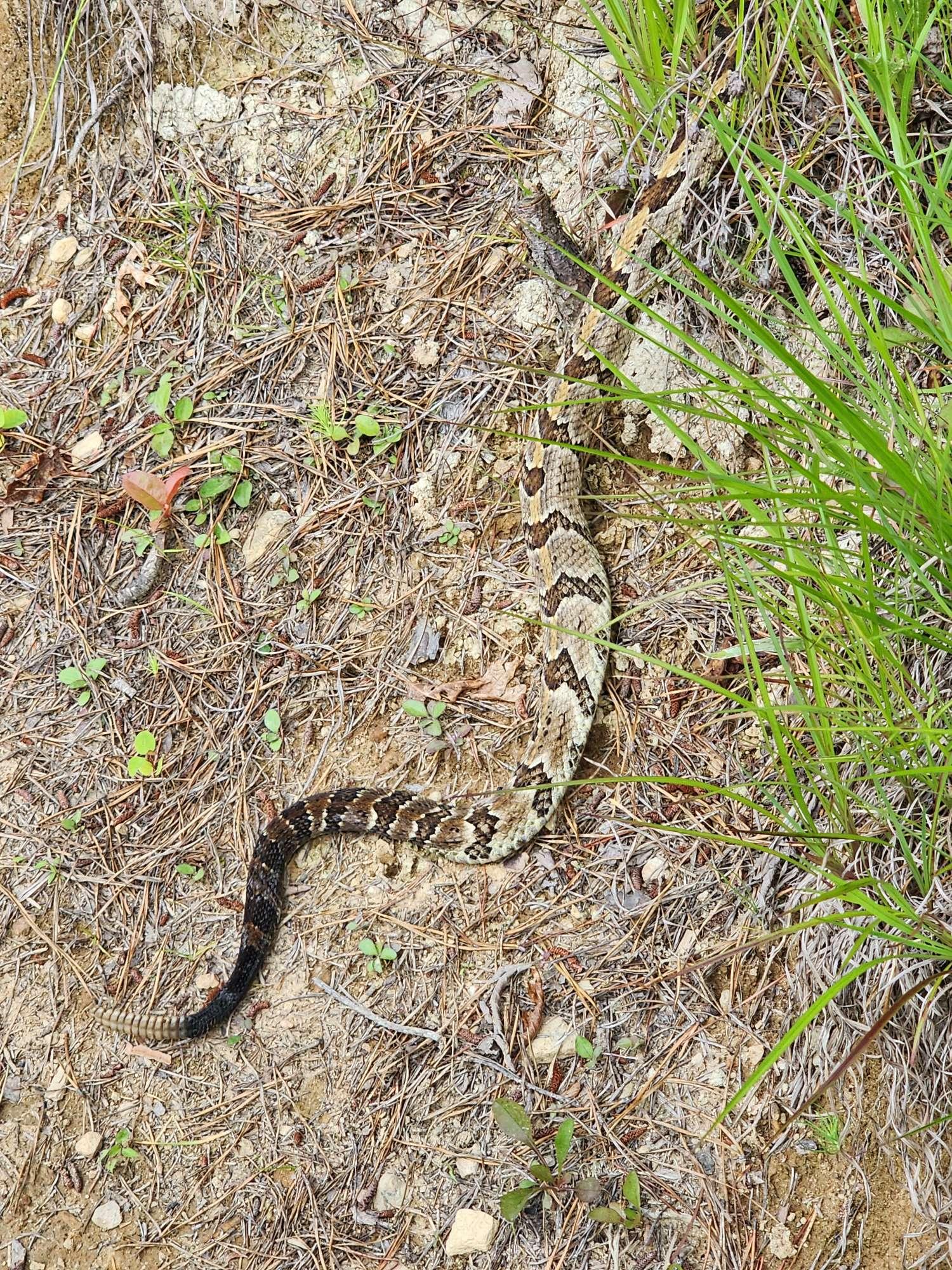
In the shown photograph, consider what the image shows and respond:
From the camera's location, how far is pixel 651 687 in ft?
10.1

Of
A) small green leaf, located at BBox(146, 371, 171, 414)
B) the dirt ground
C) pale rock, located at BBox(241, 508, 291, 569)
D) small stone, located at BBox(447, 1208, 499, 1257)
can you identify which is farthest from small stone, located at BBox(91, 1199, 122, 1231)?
small green leaf, located at BBox(146, 371, 171, 414)

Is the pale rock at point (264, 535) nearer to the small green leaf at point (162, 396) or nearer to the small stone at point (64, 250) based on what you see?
the small green leaf at point (162, 396)

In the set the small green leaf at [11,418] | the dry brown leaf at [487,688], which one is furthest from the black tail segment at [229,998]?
the small green leaf at [11,418]

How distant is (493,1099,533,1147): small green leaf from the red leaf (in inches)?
86.5

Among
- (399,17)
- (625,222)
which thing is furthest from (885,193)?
(399,17)

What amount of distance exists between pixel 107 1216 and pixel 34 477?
2395 mm

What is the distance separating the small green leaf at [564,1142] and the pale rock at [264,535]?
202 cm

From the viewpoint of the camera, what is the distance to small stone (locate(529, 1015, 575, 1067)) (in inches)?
108

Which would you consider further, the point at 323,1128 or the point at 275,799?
the point at 275,799

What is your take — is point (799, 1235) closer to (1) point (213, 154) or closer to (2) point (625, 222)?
(2) point (625, 222)

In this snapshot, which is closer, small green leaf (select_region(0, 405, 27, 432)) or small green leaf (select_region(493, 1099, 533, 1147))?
small green leaf (select_region(493, 1099, 533, 1147))

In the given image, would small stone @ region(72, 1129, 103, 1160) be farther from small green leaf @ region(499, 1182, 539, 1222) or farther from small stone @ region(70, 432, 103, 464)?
small stone @ region(70, 432, 103, 464)

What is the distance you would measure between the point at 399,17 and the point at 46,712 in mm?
2796

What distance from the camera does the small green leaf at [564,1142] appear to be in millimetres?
2576
